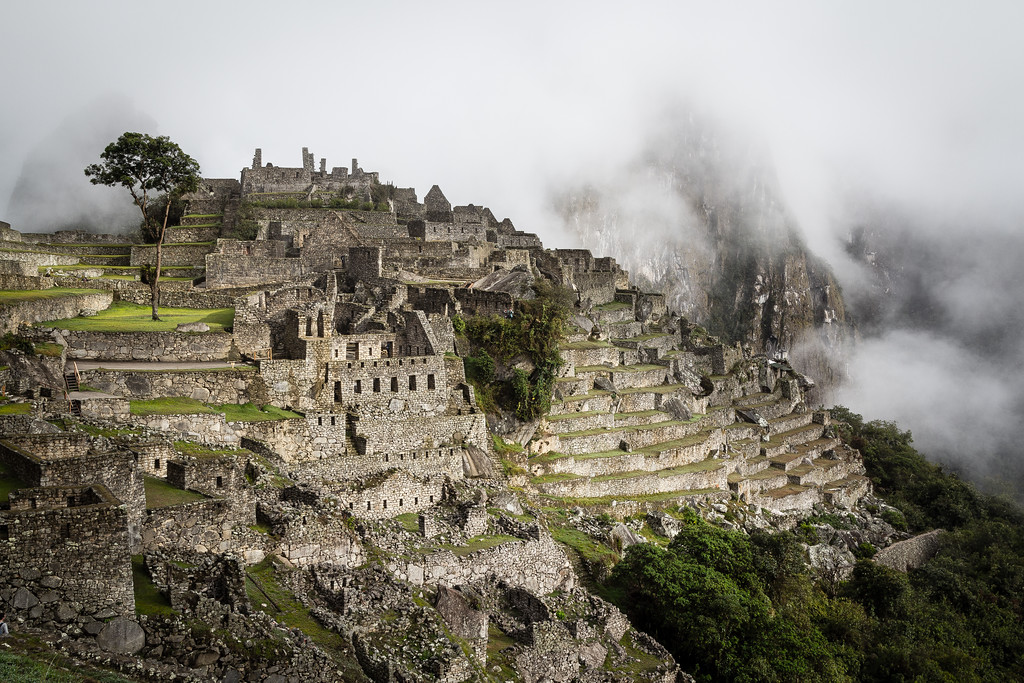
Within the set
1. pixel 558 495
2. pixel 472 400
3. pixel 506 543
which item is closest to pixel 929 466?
pixel 558 495

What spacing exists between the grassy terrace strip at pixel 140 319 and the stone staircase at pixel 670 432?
12.1 metres

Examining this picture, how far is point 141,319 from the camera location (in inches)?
893

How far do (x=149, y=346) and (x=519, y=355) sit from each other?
12.8m

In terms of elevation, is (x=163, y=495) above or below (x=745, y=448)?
below

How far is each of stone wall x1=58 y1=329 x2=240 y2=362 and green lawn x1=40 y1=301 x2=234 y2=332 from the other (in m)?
0.53

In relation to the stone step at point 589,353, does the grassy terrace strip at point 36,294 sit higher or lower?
lower

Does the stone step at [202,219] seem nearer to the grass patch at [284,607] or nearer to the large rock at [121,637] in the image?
the grass patch at [284,607]

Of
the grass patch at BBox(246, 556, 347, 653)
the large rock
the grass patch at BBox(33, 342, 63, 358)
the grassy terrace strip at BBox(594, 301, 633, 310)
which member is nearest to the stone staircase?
the grassy terrace strip at BBox(594, 301, 633, 310)

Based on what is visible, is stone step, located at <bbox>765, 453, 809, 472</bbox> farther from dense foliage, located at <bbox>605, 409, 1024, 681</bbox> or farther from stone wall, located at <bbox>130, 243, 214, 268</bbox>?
stone wall, located at <bbox>130, 243, 214, 268</bbox>

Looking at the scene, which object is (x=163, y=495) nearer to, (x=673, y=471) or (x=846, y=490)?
(x=673, y=471)

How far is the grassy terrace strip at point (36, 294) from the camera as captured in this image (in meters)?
18.9

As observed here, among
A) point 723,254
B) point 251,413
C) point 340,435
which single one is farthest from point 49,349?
point 723,254

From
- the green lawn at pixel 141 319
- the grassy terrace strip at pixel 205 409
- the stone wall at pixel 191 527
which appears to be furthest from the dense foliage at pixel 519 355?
the stone wall at pixel 191 527

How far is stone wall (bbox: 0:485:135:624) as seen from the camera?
8.55m
